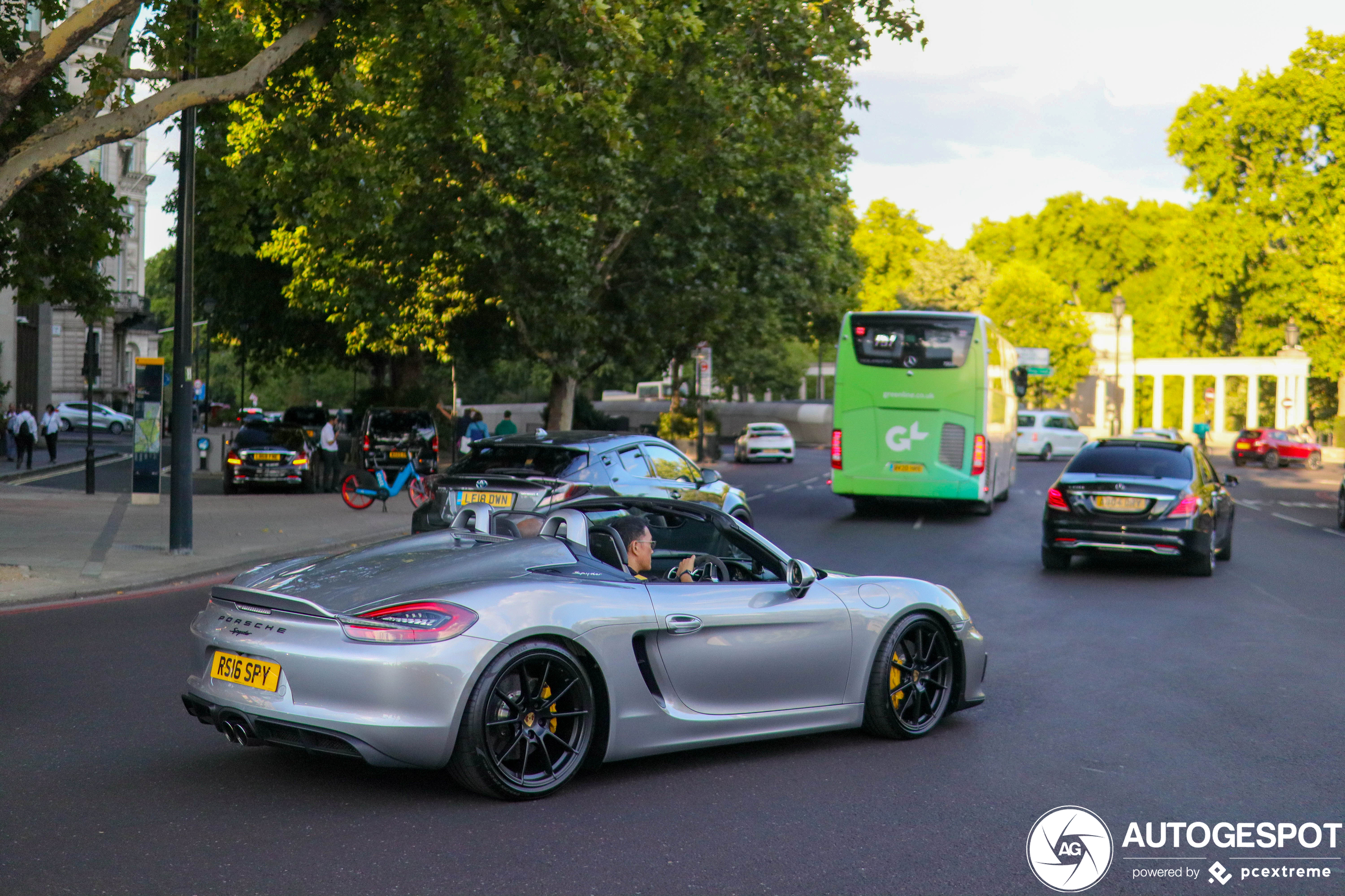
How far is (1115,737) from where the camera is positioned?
7.23 metres

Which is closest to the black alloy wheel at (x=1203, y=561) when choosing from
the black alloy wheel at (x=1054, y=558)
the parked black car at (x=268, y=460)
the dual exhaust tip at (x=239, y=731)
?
the black alloy wheel at (x=1054, y=558)

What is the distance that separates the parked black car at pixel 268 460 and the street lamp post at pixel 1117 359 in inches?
1778

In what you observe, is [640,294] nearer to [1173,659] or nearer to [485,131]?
[485,131]

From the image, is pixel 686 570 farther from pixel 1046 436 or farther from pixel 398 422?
pixel 1046 436

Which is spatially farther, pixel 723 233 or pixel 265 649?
pixel 723 233

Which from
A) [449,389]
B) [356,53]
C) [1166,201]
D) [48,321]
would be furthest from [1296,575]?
[1166,201]

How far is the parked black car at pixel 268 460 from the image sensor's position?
27.4 m

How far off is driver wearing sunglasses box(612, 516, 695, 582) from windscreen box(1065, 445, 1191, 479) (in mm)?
10410

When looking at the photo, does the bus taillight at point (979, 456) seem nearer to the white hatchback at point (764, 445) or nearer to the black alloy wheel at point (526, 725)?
the black alloy wheel at point (526, 725)

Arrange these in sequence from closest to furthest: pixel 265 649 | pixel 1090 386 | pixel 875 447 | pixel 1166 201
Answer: pixel 265 649
pixel 875 447
pixel 1090 386
pixel 1166 201

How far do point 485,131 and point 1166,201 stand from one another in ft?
273

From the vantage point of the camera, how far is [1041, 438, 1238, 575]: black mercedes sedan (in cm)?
1514

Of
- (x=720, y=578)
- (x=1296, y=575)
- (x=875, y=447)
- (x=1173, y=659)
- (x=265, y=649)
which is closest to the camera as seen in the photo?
(x=265, y=649)

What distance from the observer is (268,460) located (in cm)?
2755
